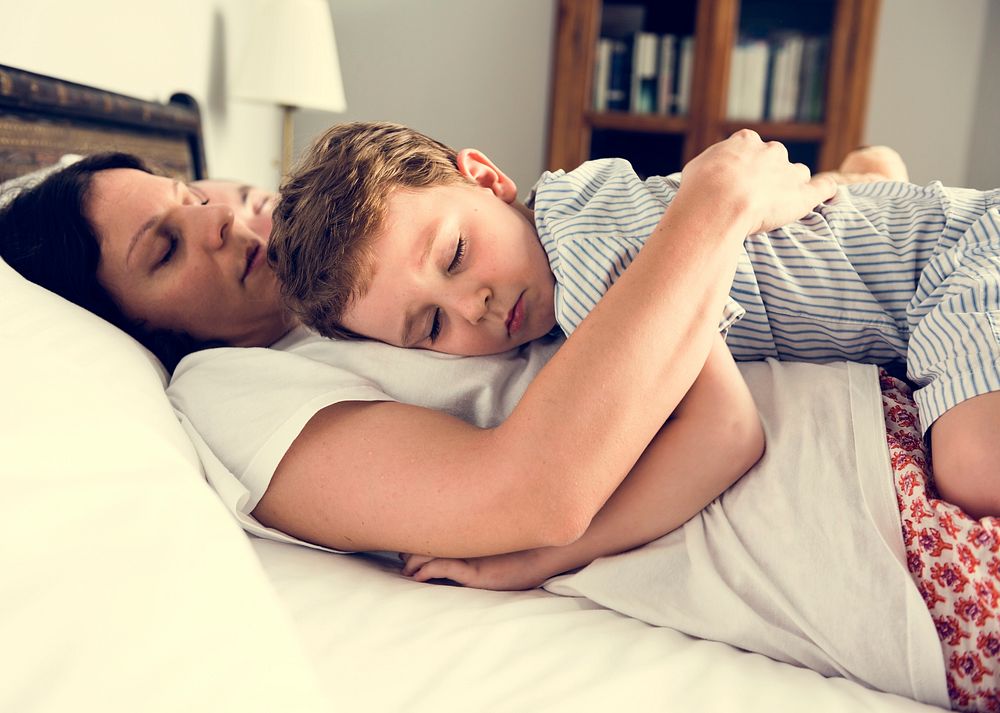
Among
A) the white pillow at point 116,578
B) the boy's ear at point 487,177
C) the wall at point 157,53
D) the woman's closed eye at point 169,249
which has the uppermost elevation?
the wall at point 157,53

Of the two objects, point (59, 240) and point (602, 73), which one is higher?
point (602, 73)

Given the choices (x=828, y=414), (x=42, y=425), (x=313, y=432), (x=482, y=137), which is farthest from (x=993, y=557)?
(x=482, y=137)

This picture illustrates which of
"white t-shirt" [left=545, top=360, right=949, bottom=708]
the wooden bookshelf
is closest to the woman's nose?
"white t-shirt" [left=545, top=360, right=949, bottom=708]

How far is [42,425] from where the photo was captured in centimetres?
55

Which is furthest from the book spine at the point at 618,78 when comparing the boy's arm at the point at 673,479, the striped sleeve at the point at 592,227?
→ the boy's arm at the point at 673,479

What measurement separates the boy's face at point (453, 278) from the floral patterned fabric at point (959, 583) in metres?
0.44

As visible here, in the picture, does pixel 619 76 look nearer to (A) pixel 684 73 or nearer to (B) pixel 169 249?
(A) pixel 684 73

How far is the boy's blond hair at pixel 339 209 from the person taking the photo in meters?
0.94

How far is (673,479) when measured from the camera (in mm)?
799

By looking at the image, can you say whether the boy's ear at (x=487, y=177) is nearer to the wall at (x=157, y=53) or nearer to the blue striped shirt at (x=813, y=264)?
the blue striped shirt at (x=813, y=264)

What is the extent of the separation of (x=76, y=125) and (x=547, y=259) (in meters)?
0.96

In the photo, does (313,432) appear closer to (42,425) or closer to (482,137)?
(42,425)

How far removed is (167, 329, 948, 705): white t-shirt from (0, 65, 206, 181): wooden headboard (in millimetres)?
600

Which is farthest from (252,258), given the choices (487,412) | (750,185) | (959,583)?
(959,583)
